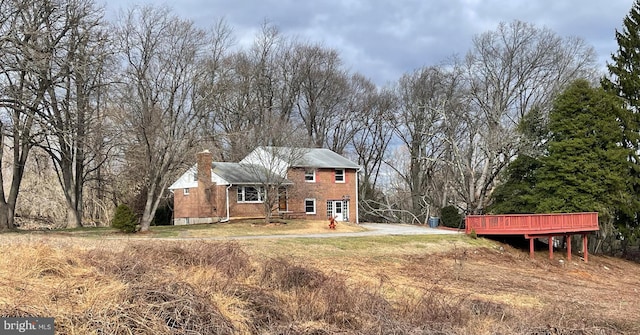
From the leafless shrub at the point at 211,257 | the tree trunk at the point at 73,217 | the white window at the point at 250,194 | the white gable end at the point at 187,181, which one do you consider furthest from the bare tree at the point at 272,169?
the leafless shrub at the point at 211,257

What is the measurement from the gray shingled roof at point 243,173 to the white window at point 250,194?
0.65m

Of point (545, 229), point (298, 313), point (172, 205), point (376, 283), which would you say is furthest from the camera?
point (172, 205)

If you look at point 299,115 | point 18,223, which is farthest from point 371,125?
point 18,223

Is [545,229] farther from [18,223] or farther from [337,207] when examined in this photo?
[18,223]

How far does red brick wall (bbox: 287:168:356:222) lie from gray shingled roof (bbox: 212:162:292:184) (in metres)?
1.60

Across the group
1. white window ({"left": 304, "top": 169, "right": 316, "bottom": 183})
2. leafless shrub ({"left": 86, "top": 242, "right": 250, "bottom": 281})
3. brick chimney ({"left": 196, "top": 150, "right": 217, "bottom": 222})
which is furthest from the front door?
leafless shrub ({"left": 86, "top": 242, "right": 250, "bottom": 281})

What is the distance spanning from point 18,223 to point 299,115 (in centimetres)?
2773

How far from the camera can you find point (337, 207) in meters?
37.3

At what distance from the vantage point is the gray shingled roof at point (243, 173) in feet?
103

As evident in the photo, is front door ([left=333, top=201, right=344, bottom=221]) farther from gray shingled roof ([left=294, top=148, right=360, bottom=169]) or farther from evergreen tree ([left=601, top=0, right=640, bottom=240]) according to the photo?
evergreen tree ([left=601, top=0, right=640, bottom=240])

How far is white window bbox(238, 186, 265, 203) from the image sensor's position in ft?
110

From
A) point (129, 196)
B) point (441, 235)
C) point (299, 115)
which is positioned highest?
point (299, 115)

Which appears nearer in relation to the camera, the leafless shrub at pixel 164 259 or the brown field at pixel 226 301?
the brown field at pixel 226 301

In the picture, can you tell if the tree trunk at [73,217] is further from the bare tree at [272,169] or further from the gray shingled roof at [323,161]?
the gray shingled roof at [323,161]
